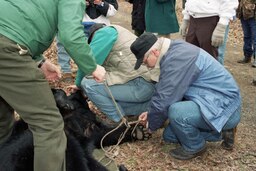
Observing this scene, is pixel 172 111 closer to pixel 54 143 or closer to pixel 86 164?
pixel 86 164

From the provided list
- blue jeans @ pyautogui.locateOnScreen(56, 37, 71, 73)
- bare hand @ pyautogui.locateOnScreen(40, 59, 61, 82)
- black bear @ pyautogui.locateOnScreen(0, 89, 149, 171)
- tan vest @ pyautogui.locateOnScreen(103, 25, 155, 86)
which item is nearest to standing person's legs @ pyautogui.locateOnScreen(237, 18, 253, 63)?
blue jeans @ pyautogui.locateOnScreen(56, 37, 71, 73)

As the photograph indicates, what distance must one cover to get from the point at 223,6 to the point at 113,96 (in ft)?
5.78

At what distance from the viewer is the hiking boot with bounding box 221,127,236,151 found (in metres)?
3.70

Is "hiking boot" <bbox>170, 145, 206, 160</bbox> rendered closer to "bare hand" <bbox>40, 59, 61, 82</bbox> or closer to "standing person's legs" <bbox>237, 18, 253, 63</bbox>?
"bare hand" <bbox>40, 59, 61, 82</bbox>

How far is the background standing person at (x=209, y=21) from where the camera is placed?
4.56 meters

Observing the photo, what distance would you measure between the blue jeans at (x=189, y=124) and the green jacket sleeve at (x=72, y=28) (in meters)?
1.16

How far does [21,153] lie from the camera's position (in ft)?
9.18

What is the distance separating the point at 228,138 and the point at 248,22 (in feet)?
11.2

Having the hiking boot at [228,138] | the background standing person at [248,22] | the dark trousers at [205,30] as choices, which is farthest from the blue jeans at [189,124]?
the background standing person at [248,22]

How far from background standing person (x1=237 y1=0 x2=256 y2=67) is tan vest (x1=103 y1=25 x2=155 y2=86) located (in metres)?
3.06

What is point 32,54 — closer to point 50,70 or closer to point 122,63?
Result: point 50,70

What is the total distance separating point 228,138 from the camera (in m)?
3.72

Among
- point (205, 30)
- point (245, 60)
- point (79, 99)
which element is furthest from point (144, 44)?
point (245, 60)

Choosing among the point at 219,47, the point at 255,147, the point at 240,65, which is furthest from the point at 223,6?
the point at 240,65
